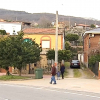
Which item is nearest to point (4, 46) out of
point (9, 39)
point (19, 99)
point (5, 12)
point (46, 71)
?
point (9, 39)

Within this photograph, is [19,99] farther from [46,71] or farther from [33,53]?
[46,71]

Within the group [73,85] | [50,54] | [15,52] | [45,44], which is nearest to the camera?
[73,85]

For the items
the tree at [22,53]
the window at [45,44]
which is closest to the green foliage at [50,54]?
the window at [45,44]

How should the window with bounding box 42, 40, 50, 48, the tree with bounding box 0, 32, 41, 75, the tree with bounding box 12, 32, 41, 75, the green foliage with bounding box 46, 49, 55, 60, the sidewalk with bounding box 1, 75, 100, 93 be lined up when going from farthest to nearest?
the window with bounding box 42, 40, 50, 48, the green foliage with bounding box 46, 49, 55, 60, the tree with bounding box 12, 32, 41, 75, the tree with bounding box 0, 32, 41, 75, the sidewalk with bounding box 1, 75, 100, 93

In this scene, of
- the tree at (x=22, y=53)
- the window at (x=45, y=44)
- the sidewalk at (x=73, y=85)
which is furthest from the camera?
the window at (x=45, y=44)

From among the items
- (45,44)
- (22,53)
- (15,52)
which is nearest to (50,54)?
(45,44)

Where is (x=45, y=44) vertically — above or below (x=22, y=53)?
above

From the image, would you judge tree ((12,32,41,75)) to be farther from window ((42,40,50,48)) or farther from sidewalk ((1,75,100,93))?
window ((42,40,50,48))

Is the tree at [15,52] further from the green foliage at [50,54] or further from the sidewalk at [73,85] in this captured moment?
the green foliage at [50,54]

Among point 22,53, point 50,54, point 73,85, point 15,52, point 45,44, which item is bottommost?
point 73,85

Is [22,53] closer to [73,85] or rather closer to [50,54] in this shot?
[50,54]

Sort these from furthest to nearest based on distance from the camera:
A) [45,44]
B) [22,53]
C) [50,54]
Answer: [45,44]
[50,54]
[22,53]

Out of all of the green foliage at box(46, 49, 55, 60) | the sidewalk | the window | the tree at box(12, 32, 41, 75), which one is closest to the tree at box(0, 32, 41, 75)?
the tree at box(12, 32, 41, 75)

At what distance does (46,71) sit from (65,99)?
1812cm
